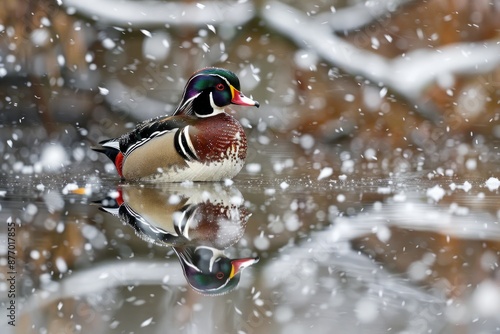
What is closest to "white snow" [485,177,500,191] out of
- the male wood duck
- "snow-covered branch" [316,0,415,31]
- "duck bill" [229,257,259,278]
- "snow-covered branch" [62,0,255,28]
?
the male wood duck

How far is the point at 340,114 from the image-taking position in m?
4.52

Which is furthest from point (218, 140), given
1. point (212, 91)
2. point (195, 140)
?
point (212, 91)

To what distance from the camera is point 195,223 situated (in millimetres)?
2256

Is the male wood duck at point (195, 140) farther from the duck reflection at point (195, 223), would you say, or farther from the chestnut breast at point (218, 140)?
the duck reflection at point (195, 223)

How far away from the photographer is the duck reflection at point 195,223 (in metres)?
1.75

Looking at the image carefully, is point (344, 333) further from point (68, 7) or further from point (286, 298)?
point (68, 7)

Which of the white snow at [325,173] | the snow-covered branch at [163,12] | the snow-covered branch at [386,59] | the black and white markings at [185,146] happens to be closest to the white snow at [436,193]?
the white snow at [325,173]

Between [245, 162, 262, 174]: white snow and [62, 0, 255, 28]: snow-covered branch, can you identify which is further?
[62, 0, 255, 28]: snow-covered branch

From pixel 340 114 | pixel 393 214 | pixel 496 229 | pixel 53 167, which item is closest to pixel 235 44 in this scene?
pixel 340 114

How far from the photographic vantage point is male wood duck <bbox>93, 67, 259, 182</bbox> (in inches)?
133

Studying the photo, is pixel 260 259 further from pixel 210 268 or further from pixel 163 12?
pixel 163 12

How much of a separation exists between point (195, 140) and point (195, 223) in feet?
3.74

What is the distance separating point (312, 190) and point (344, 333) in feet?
5.67

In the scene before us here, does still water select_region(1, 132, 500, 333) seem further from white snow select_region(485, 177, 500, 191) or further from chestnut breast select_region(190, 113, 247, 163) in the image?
chestnut breast select_region(190, 113, 247, 163)
